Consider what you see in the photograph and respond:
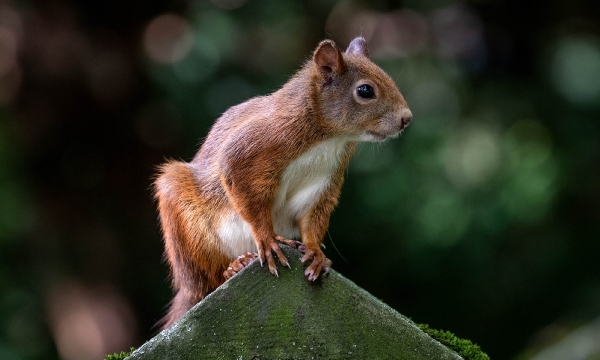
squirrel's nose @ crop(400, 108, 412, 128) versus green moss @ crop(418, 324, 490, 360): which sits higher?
squirrel's nose @ crop(400, 108, 412, 128)

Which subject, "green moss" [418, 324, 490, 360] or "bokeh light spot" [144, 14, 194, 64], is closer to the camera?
"green moss" [418, 324, 490, 360]

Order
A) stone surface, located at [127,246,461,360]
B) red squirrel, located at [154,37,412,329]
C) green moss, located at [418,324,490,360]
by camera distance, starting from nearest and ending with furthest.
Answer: stone surface, located at [127,246,461,360] < green moss, located at [418,324,490,360] < red squirrel, located at [154,37,412,329]

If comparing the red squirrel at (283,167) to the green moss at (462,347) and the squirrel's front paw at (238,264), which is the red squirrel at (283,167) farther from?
the green moss at (462,347)

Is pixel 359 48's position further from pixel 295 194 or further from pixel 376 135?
pixel 295 194

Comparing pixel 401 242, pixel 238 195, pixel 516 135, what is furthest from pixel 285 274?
pixel 516 135

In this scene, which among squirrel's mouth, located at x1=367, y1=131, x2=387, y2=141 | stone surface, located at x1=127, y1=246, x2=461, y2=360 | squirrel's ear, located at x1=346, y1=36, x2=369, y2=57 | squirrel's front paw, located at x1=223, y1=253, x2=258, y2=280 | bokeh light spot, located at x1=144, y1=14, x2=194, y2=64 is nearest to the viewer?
stone surface, located at x1=127, y1=246, x2=461, y2=360

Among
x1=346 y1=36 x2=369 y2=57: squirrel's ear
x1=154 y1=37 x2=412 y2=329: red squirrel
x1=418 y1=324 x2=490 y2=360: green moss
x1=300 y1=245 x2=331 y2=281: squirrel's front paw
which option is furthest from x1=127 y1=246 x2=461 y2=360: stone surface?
x1=346 y1=36 x2=369 y2=57: squirrel's ear

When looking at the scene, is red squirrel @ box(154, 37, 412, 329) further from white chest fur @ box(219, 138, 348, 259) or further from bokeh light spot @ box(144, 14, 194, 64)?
bokeh light spot @ box(144, 14, 194, 64)

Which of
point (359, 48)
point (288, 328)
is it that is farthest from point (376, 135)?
point (288, 328)
